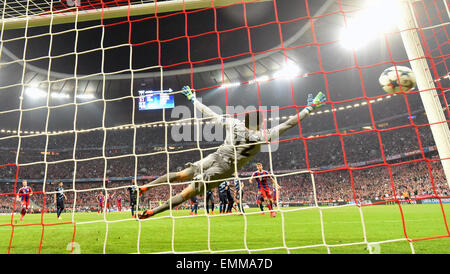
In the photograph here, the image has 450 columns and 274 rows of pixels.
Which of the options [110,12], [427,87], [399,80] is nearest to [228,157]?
[399,80]

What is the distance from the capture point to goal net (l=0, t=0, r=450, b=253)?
16.1 ft

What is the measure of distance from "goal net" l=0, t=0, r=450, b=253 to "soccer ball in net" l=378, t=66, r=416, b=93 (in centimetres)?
14

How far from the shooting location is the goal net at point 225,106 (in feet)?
16.1

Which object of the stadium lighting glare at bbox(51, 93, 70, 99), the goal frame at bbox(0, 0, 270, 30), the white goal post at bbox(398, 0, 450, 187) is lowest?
the white goal post at bbox(398, 0, 450, 187)

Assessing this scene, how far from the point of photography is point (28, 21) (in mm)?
4957

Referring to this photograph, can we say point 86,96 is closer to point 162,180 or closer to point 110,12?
point 110,12

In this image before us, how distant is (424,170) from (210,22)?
60.9 ft

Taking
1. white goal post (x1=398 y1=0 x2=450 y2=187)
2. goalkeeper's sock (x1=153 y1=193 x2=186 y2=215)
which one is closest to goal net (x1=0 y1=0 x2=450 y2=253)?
white goal post (x1=398 y1=0 x2=450 y2=187)

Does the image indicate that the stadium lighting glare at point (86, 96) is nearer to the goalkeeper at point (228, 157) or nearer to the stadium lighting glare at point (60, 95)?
the stadium lighting glare at point (60, 95)

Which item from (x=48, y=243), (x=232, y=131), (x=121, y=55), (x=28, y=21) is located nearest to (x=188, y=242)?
(x=232, y=131)

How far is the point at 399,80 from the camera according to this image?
4.00 m

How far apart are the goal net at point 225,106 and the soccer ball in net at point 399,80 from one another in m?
0.14

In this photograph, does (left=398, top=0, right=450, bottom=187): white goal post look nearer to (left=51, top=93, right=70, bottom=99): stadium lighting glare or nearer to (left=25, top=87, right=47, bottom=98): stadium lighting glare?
(left=25, top=87, right=47, bottom=98): stadium lighting glare

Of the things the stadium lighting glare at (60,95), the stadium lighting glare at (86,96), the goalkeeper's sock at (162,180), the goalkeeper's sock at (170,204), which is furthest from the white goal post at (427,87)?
the stadium lighting glare at (60,95)
